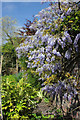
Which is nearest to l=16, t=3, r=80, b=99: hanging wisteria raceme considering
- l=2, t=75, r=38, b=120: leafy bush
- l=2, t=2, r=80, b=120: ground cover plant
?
l=2, t=2, r=80, b=120: ground cover plant

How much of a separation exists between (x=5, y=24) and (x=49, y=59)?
6.58 metres

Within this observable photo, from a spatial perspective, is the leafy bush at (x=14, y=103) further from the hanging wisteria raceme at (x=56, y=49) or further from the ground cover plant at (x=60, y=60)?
the hanging wisteria raceme at (x=56, y=49)

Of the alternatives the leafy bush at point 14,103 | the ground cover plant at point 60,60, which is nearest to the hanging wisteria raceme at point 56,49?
the ground cover plant at point 60,60

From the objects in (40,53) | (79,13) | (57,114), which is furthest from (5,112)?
(79,13)

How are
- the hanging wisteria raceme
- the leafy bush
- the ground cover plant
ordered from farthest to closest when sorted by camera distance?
the hanging wisteria raceme
the ground cover plant
the leafy bush

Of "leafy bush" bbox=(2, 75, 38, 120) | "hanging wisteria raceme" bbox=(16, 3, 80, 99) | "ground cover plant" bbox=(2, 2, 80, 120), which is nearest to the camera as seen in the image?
"leafy bush" bbox=(2, 75, 38, 120)

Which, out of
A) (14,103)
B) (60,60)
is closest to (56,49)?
(60,60)

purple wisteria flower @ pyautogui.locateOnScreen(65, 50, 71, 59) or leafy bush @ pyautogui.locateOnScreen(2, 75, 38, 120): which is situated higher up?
purple wisteria flower @ pyautogui.locateOnScreen(65, 50, 71, 59)

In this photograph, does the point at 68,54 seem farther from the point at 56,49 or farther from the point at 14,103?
the point at 14,103

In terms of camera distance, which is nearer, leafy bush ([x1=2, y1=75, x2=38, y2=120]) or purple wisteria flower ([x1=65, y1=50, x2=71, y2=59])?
leafy bush ([x1=2, y1=75, x2=38, y2=120])

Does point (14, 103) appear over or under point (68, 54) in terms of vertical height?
under

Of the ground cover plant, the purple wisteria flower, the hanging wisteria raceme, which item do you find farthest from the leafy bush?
the purple wisteria flower

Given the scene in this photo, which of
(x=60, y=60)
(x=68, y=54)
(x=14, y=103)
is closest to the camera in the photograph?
(x=14, y=103)

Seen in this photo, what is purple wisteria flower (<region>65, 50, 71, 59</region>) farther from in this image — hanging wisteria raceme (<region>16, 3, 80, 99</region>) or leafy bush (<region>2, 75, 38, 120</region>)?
leafy bush (<region>2, 75, 38, 120</region>)
